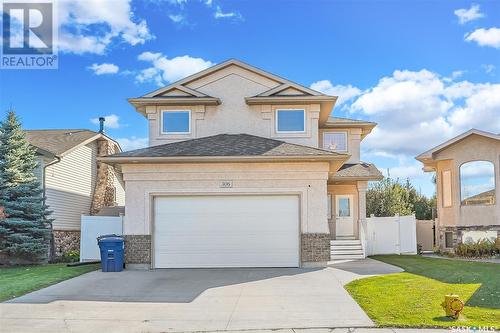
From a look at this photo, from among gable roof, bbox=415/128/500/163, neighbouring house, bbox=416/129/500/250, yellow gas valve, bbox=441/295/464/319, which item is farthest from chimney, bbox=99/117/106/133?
yellow gas valve, bbox=441/295/464/319

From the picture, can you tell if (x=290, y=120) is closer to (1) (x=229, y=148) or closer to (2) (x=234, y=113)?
(2) (x=234, y=113)

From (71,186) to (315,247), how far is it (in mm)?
12585

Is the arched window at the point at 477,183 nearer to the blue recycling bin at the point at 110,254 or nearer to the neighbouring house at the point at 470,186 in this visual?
the neighbouring house at the point at 470,186

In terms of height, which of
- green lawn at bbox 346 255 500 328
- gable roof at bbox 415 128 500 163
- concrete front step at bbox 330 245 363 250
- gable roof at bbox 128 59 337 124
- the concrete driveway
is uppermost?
gable roof at bbox 128 59 337 124

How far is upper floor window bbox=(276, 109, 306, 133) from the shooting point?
18.7 meters

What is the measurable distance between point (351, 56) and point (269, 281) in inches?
365

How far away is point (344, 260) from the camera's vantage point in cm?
1881

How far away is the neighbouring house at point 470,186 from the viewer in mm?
20141

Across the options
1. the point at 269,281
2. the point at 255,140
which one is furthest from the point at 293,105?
the point at 269,281

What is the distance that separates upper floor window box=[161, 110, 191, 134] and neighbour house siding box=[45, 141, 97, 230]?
5.95 metres

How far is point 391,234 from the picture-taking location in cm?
2178

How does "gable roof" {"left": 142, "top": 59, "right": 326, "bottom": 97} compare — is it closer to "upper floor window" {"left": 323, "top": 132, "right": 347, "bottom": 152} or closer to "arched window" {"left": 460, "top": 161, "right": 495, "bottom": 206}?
"upper floor window" {"left": 323, "top": 132, "right": 347, "bottom": 152}

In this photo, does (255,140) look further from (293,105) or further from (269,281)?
(269,281)

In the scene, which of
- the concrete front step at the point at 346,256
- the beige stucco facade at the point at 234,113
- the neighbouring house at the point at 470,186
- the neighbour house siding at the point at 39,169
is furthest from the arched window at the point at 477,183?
the neighbour house siding at the point at 39,169
